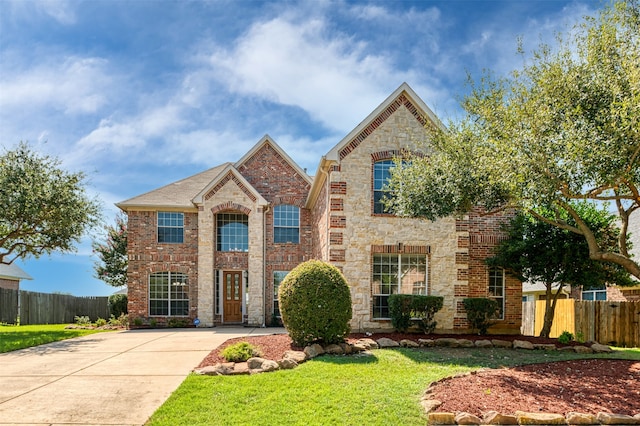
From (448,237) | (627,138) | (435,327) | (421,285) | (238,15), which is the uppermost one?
(238,15)

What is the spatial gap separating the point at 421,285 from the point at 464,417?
8743 mm

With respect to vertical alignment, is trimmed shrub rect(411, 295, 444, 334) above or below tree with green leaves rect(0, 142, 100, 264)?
below

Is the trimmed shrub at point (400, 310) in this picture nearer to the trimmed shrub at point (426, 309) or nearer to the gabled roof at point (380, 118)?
the trimmed shrub at point (426, 309)

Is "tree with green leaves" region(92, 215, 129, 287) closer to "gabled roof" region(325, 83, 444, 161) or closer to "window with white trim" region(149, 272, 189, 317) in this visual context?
"window with white trim" region(149, 272, 189, 317)

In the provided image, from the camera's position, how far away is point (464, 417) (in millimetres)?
6152

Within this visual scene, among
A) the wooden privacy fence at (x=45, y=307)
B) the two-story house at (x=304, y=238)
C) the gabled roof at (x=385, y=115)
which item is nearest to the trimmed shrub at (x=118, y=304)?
the wooden privacy fence at (x=45, y=307)

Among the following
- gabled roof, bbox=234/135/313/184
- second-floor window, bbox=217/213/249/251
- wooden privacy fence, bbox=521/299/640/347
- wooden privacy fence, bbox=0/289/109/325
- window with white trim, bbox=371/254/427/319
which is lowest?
wooden privacy fence, bbox=0/289/109/325

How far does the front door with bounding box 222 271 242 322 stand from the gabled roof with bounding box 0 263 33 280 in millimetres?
21836

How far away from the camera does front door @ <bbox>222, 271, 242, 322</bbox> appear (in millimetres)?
20375

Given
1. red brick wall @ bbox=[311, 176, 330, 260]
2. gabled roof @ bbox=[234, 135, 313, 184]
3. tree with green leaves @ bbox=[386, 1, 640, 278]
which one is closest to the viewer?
tree with green leaves @ bbox=[386, 1, 640, 278]

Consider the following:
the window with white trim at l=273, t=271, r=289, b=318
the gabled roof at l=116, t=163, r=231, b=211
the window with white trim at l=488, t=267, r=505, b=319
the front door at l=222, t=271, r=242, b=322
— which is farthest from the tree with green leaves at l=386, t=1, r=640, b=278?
the gabled roof at l=116, t=163, r=231, b=211

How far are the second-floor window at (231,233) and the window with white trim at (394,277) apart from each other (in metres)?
8.01

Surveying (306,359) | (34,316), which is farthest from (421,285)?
(34,316)

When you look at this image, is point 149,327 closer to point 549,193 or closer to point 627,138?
point 549,193
